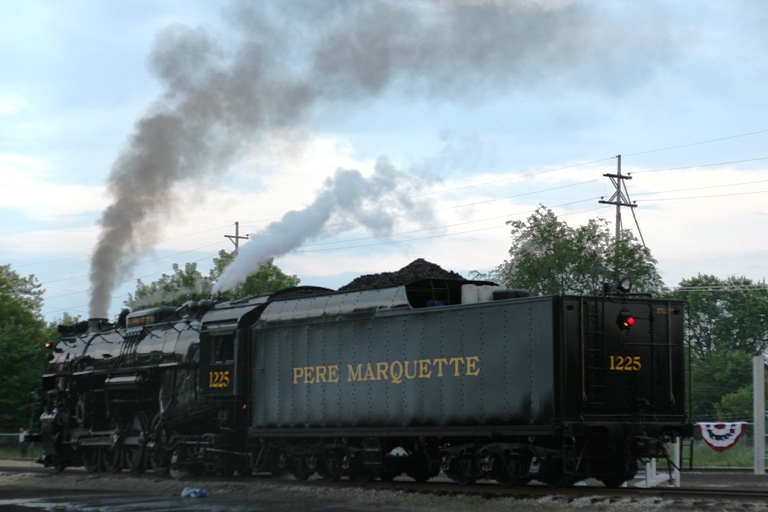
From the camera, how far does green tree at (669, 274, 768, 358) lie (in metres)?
99.1

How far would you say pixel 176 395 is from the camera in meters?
21.9

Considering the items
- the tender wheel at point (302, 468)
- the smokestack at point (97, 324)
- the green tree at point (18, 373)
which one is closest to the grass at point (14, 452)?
the green tree at point (18, 373)

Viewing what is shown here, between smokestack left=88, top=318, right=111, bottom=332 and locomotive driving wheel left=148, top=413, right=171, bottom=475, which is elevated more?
smokestack left=88, top=318, right=111, bottom=332

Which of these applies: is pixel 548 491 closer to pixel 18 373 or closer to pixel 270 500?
pixel 270 500

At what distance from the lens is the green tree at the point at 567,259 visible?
51.0 metres

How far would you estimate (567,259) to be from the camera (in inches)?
2004

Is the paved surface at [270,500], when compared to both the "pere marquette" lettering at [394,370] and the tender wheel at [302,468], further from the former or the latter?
the "pere marquette" lettering at [394,370]

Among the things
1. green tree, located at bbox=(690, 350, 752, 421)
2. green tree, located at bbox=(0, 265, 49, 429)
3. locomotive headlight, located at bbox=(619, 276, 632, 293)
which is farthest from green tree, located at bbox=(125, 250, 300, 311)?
locomotive headlight, located at bbox=(619, 276, 632, 293)

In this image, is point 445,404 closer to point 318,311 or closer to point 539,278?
point 318,311

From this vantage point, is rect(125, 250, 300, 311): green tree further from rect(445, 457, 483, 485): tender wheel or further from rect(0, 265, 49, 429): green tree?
rect(445, 457, 483, 485): tender wheel

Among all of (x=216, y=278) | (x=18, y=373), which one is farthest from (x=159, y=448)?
(x=216, y=278)

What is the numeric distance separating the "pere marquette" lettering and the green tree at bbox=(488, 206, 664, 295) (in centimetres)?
3251

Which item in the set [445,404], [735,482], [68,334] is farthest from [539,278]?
[445,404]

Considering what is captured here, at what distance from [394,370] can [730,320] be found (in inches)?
3586
